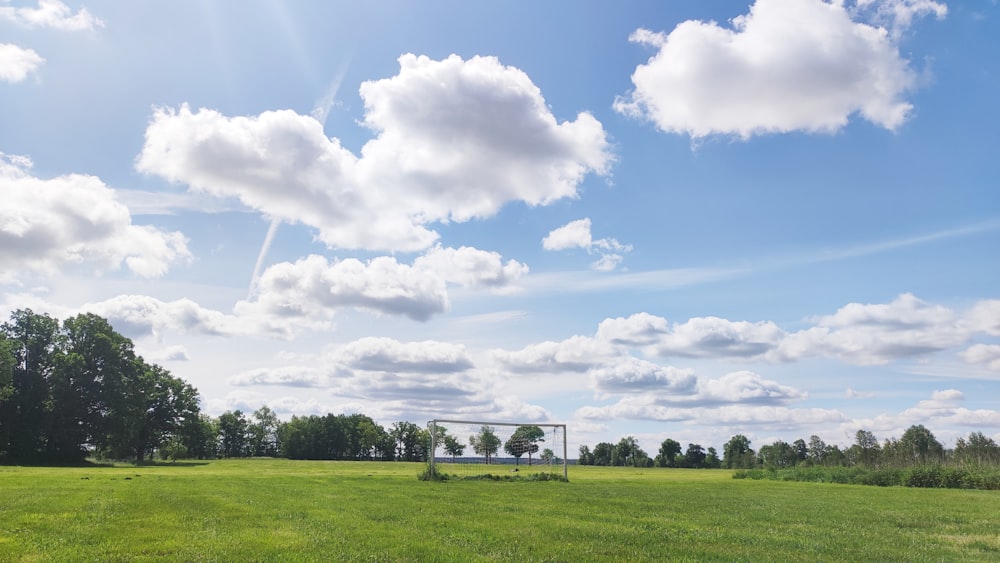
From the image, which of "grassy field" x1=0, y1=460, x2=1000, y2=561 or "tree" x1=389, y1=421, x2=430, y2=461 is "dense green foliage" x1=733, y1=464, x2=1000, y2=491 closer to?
"grassy field" x1=0, y1=460, x2=1000, y2=561

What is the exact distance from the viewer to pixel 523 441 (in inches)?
2007

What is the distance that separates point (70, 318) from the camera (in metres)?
75.9

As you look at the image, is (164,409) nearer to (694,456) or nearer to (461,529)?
(461,529)

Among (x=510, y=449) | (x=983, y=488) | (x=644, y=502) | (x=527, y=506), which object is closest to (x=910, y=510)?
(x=644, y=502)

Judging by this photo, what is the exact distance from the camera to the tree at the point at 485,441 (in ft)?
155

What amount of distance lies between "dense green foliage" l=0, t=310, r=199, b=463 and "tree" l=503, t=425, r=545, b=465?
51240 millimetres

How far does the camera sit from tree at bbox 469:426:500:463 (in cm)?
4734

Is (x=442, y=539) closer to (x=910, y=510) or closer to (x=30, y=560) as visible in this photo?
(x=30, y=560)

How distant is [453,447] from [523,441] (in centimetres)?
646

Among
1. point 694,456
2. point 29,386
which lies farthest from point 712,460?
point 29,386

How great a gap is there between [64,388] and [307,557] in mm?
77029

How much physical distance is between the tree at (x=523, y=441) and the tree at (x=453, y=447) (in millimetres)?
4229

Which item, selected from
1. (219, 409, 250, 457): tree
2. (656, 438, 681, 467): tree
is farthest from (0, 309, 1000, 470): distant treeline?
(656, 438, 681, 467): tree

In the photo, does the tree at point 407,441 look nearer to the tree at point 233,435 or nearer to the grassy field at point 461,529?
the tree at point 233,435
